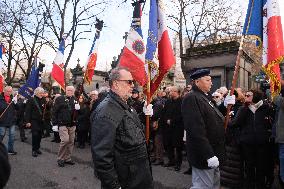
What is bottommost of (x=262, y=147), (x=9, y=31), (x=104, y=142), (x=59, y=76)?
(x=262, y=147)

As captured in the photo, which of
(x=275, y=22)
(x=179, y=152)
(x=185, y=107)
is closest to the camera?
(x=185, y=107)

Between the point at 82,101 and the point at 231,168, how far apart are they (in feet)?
24.9

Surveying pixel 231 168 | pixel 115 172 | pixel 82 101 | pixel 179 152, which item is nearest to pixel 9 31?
pixel 82 101

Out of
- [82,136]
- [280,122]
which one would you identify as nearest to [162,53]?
[280,122]

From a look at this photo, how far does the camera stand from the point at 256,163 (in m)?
6.31

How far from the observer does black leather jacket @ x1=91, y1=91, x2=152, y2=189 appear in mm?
3268

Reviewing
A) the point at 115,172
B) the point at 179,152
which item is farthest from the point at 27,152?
the point at 115,172

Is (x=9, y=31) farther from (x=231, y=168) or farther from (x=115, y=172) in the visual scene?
(x=115, y=172)

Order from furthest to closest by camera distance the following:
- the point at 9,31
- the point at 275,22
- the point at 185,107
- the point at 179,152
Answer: the point at 9,31 < the point at 179,152 < the point at 275,22 < the point at 185,107

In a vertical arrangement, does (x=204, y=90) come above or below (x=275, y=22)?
below

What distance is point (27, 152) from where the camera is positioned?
11383 millimetres

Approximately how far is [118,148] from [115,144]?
0.16 feet

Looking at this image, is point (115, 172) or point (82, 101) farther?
point (82, 101)

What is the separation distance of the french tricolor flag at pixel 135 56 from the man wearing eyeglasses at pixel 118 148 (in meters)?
2.78
